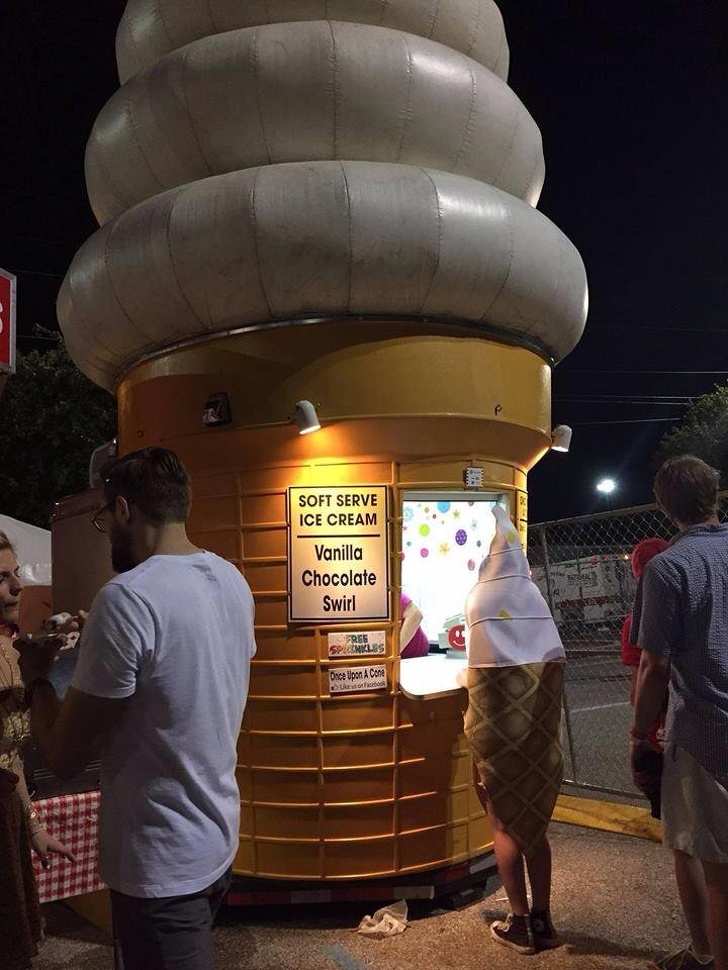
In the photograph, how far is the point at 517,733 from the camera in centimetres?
424

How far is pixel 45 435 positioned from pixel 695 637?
1959 cm

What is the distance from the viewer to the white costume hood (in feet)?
14.2

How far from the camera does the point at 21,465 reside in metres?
20.3

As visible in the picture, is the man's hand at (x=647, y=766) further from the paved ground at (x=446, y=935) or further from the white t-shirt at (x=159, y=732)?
the white t-shirt at (x=159, y=732)

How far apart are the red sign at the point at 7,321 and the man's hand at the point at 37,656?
10.8 feet

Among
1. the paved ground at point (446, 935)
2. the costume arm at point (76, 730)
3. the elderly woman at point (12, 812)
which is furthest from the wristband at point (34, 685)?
the paved ground at point (446, 935)

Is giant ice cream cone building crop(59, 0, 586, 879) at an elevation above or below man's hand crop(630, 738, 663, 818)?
above

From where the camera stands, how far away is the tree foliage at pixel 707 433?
3444 centimetres

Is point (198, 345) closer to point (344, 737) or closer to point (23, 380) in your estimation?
point (344, 737)

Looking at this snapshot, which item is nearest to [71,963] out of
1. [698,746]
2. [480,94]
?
[698,746]

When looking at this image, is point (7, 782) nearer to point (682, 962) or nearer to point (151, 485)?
point (151, 485)

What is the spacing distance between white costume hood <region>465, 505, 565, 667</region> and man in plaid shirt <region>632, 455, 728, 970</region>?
A: 95cm

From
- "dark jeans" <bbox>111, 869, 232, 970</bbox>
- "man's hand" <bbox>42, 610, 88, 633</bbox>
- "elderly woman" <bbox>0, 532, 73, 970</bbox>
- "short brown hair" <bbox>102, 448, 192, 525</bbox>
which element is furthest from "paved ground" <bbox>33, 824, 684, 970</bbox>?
"short brown hair" <bbox>102, 448, 192, 525</bbox>

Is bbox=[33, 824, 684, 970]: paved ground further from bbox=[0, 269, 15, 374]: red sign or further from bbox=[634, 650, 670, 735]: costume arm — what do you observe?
bbox=[0, 269, 15, 374]: red sign
